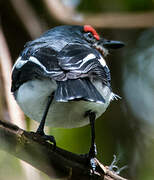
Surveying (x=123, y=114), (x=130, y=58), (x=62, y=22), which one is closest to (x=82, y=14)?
(x=62, y=22)

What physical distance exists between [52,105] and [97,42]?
6.32 feet

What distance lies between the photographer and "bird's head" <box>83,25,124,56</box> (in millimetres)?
5316

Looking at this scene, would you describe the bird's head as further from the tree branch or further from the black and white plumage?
the tree branch

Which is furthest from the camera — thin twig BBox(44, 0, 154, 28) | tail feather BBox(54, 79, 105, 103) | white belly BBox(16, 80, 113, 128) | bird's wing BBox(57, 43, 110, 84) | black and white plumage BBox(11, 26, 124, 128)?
thin twig BBox(44, 0, 154, 28)

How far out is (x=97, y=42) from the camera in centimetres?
541

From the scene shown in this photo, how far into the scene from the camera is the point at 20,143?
2984 millimetres

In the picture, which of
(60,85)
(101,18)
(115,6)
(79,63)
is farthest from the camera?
(115,6)

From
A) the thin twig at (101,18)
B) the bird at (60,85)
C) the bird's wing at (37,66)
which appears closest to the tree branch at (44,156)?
the bird at (60,85)

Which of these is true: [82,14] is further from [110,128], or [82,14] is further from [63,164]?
[63,164]

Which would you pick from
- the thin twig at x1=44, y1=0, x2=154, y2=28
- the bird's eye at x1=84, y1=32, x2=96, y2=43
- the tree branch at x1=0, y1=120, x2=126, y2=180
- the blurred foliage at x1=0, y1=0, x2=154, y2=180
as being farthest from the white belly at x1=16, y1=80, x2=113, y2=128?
the thin twig at x1=44, y1=0, x2=154, y2=28

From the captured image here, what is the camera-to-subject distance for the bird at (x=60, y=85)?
322 cm

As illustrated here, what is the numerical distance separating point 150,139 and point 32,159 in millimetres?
2639

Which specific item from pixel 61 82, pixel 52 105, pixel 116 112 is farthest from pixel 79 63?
pixel 116 112

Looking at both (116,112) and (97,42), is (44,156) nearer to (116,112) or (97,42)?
(97,42)
